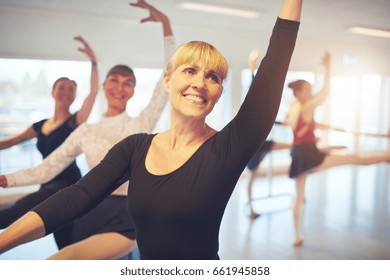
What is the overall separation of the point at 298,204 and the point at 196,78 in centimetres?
108

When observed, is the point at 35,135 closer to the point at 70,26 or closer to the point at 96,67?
the point at 96,67

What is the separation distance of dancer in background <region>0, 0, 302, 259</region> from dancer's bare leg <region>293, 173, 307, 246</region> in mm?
880

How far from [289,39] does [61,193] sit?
0.64 metres

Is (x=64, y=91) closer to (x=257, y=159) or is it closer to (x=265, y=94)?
(x=257, y=159)

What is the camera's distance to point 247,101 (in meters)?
0.77

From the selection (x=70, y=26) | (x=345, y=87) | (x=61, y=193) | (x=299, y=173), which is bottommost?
(x=299, y=173)

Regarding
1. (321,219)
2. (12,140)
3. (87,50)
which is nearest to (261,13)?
(87,50)

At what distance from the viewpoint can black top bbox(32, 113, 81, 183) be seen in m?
1.61

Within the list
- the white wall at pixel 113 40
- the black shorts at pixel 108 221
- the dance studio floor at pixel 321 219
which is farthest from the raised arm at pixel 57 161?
the dance studio floor at pixel 321 219

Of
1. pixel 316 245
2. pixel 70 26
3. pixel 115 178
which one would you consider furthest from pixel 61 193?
pixel 316 245

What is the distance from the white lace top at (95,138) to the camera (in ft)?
5.19

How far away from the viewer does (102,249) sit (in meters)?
1.54

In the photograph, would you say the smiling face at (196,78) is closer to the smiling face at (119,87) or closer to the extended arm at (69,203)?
the extended arm at (69,203)

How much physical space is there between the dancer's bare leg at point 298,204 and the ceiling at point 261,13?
2.26ft
